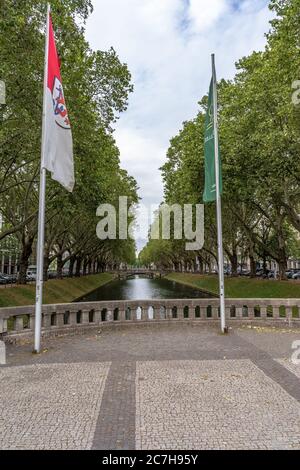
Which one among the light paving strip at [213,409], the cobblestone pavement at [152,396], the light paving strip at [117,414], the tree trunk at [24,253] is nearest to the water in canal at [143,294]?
the tree trunk at [24,253]

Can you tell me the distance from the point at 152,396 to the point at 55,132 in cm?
794

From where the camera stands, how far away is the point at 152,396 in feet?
20.2

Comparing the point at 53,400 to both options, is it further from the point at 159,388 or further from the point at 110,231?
the point at 110,231

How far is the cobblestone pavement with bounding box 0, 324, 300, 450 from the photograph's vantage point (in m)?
4.66

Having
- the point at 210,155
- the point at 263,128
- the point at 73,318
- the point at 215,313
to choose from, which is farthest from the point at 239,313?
the point at 263,128

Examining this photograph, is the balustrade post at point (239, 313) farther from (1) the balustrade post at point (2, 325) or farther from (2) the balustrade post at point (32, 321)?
(1) the balustrade post at point (2, 325)

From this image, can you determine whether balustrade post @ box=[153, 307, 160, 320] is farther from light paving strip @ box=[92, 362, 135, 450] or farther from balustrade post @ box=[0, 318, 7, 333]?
light paving strip @ box=[92, 362, 135, 450]

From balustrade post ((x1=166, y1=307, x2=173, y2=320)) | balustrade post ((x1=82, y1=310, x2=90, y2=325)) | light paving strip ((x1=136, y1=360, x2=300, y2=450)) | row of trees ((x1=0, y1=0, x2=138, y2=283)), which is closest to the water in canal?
row of trees ((x1=0, y1=0, x2=138, y2=283))

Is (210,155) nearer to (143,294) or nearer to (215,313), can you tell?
(215,313)

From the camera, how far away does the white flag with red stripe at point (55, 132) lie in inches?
395

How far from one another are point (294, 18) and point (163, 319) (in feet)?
49.1

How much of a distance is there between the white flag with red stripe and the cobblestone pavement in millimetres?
5233

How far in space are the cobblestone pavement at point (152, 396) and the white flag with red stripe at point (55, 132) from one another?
5.23 meters
